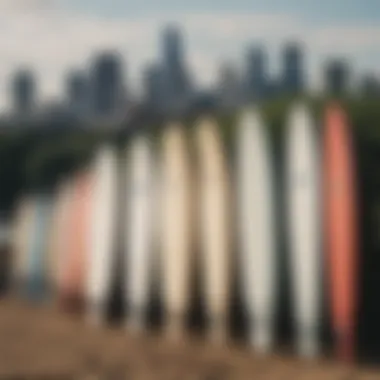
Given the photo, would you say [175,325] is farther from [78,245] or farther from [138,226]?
[78,245]

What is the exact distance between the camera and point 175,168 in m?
5.23

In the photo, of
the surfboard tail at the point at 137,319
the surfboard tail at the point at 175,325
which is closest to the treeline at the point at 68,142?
the surfboard tail at the point at 137,319

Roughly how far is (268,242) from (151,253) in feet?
2.27

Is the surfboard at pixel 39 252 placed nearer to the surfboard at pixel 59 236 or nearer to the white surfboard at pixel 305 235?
the surfboard at pixel 59 236

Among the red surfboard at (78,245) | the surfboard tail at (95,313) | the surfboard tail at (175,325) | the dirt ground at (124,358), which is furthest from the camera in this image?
the red surfboard at (78,245)

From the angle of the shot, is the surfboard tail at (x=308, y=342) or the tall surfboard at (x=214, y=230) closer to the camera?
the surfboard tail at (x=308, y=342)

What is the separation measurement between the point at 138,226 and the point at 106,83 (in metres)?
0.83

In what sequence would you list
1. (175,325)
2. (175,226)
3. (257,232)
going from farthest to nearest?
1. (175,226)
2. (175,325)
3. (257,232)

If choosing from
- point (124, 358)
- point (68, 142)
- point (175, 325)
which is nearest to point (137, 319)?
point (175, 325)

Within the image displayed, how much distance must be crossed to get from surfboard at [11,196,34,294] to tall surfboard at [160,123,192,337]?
839mm

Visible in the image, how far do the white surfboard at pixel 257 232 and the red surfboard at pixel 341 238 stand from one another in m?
0.32

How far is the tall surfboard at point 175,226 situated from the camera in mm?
5027

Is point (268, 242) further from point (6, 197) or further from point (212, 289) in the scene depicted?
point (6, 197)

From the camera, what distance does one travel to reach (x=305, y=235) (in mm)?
4797
